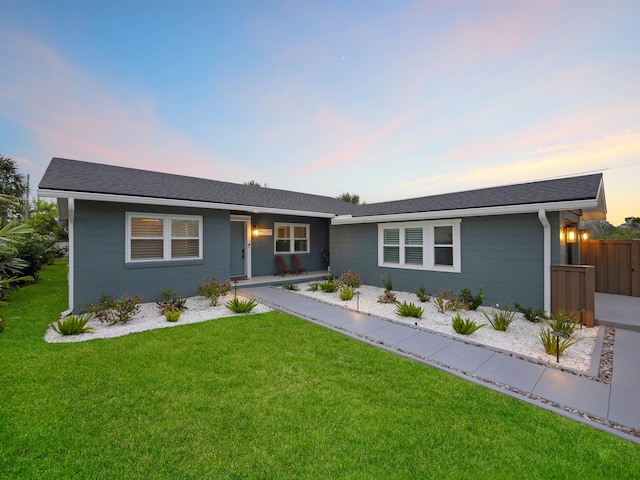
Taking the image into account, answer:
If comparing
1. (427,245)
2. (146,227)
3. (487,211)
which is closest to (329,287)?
(427,245)

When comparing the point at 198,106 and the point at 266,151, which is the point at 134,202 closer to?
the point at 198,106

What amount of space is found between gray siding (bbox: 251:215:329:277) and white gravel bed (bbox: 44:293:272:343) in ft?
11.2

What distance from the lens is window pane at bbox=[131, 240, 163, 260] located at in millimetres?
7270

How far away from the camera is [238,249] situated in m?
10.7

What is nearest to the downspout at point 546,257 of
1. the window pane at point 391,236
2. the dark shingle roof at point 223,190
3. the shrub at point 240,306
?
the dark shingle roof at point 223,190

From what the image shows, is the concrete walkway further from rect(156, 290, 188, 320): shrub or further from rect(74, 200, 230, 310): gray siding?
rect(74, 200, 230, 310): gray siding

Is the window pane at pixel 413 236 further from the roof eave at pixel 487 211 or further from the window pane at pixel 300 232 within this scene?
the window pane at pixel 300 232

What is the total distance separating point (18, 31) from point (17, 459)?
38.2 ft

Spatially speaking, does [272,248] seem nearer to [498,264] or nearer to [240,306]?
[240,306]

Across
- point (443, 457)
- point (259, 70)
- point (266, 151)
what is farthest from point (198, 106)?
point (443, 457)

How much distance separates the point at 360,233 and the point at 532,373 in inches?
290

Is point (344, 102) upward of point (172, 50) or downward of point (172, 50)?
downward

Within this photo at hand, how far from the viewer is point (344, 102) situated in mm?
10844

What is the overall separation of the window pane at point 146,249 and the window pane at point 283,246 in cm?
500
